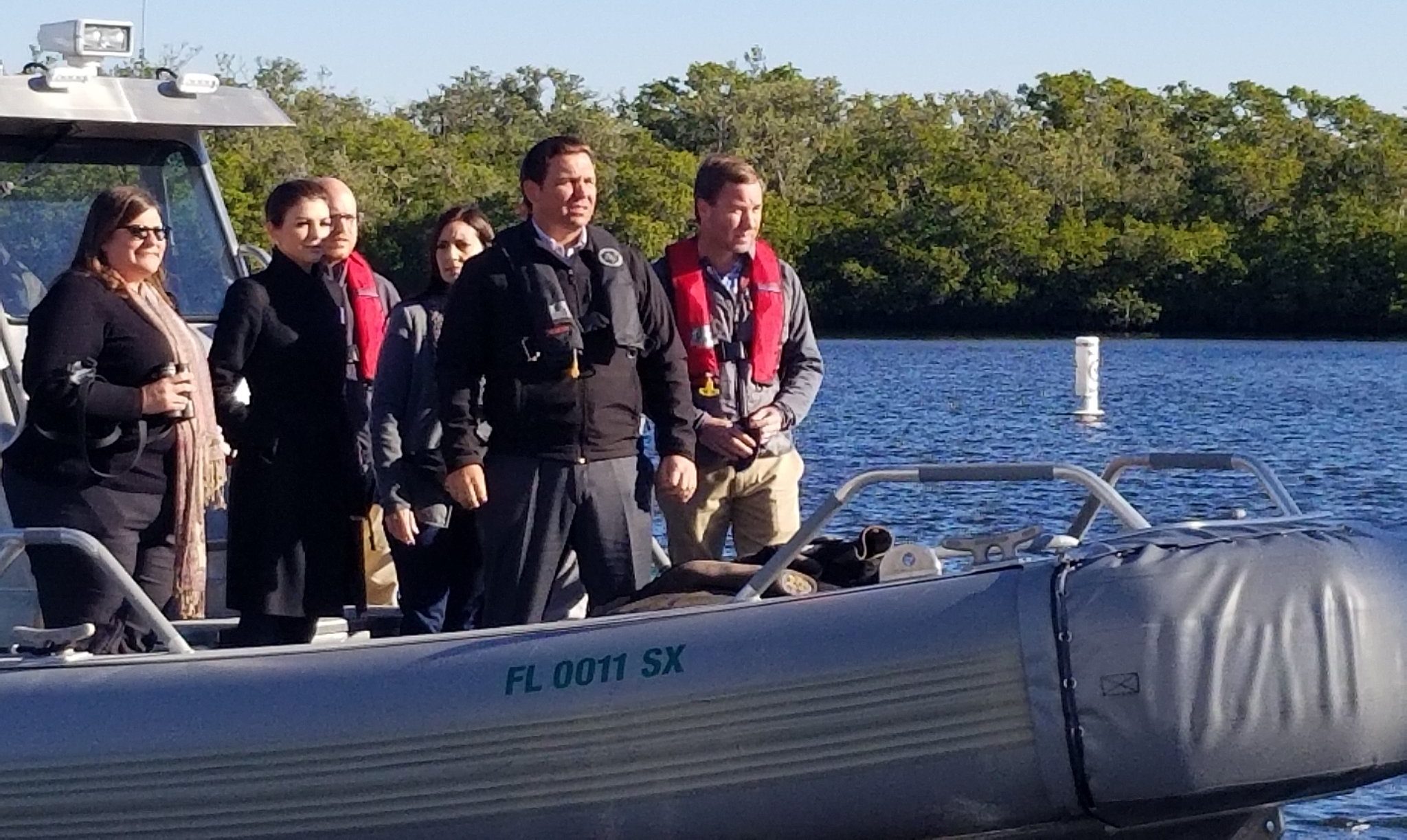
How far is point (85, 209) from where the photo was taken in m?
7.38

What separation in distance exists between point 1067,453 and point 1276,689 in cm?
2270

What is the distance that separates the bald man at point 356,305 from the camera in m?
6.12

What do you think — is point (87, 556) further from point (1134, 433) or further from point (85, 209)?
point (1134, 433)

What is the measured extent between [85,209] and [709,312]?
2273 millimetres

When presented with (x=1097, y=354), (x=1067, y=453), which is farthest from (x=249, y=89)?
(x=1097, y=354)

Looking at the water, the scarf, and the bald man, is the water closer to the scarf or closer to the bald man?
the bald man

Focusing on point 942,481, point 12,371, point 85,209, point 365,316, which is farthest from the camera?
point 85,209

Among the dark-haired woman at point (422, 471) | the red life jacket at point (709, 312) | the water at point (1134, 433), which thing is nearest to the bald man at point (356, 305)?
the dark-haired woman at point (422, 471)

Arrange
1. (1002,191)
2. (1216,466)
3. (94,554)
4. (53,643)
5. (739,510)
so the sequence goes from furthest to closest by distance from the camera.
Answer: (1002,191)
(739,510)
(1216,466)
(53,643)
(94,554)

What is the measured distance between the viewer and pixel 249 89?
770 cm

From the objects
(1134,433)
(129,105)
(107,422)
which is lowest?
(1134,433)

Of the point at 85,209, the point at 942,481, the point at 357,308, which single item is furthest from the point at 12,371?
the point at 942,481

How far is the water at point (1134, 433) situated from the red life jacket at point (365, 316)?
271 centimetres

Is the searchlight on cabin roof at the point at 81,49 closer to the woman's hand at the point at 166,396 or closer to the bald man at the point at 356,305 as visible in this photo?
the bald man at the point at 356,305
